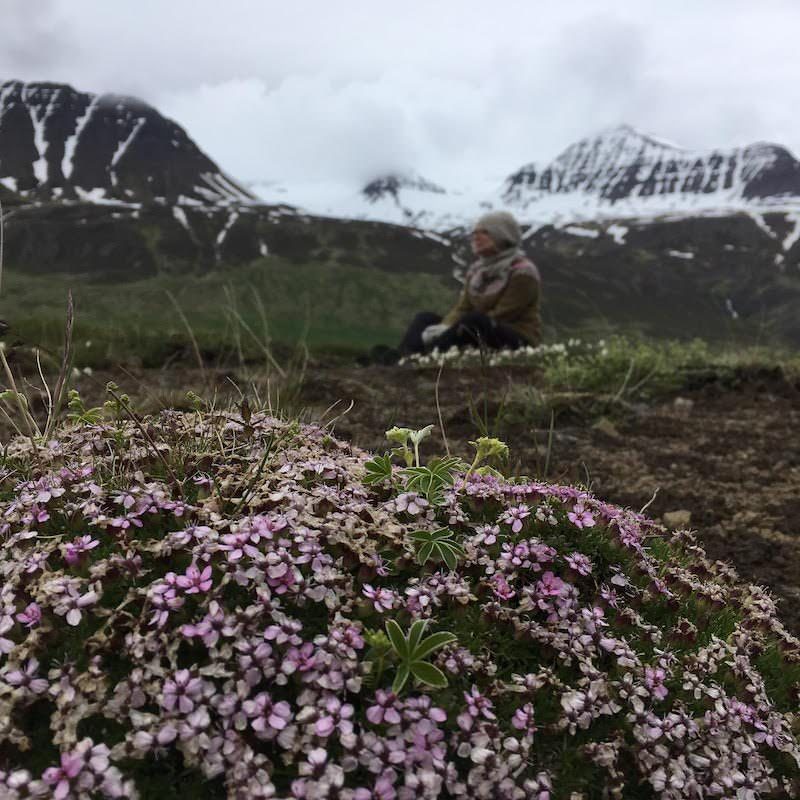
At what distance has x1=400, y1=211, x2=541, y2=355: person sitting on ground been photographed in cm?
1562

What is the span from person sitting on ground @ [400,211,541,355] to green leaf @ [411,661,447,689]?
1350 centimetres

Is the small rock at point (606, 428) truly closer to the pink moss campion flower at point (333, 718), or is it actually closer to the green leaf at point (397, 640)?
the green leaf at point (397, 640)

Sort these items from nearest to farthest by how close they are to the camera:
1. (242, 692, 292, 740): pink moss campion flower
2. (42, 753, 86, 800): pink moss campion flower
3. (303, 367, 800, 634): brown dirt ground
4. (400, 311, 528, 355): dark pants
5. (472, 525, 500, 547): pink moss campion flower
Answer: (42, 753, 86, 800): pink moss campion flower < (242, 692, 292, 740): pink moss campion flower < (472, 525, 500, 547): pink moss campion flower < (303, 367, 800, 634): brown dirt ground < (400, 311, 528, 355): dark pants

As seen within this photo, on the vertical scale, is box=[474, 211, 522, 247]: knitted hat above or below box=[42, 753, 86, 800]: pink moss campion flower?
above

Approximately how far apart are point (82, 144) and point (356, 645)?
1305cm

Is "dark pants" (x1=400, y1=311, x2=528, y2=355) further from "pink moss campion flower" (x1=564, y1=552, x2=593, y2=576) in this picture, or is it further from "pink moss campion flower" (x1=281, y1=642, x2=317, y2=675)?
"pink moss campion flower" (x1=281, y1=642, x2=317, y2=675)

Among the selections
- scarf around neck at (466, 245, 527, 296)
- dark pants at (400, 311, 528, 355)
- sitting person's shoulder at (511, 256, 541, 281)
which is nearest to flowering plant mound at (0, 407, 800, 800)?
dark pants at (400, 311, 528, 355)

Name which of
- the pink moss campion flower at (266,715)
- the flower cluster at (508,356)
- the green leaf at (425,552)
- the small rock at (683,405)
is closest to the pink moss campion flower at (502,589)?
the green leaf at (425,552)

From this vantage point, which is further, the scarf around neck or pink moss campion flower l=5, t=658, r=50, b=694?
the scarf around neck

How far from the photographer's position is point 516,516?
2.67m

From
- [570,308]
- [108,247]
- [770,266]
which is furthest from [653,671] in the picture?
[770,266]

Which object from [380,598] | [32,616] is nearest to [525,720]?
[380,598]

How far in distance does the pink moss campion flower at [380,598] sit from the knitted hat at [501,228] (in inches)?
599

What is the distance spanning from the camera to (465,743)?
1917 millimetres
